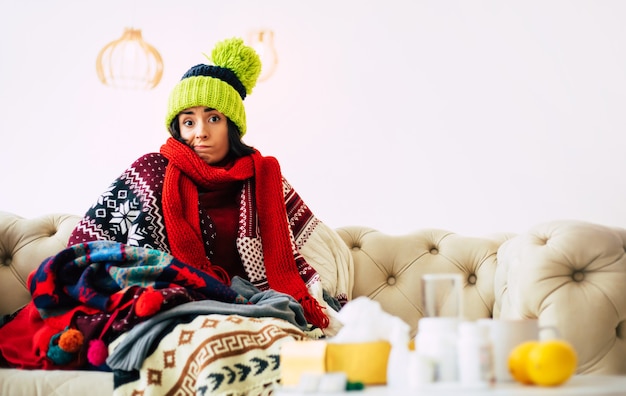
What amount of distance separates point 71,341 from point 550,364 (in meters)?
1.12

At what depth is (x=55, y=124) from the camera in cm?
Result: 323

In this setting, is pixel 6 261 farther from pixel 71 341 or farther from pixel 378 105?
pixel 378 105

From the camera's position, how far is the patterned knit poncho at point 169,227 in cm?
217

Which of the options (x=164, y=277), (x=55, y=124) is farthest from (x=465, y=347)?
(x=55, y=124)

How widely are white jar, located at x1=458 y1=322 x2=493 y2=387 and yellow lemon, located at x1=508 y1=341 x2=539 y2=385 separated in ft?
0.18

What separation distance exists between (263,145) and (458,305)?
204cm

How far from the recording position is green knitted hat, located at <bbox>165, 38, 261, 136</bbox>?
238 cm

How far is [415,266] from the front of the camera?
236cm

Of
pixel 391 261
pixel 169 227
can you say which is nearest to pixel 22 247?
pixel 169 227

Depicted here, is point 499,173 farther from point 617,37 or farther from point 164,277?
point 164,277

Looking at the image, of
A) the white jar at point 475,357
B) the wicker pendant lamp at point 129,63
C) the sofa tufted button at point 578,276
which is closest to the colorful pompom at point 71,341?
the white jar at point 475,357

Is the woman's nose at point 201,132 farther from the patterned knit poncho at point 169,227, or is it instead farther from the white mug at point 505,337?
the white mug at point 505,337

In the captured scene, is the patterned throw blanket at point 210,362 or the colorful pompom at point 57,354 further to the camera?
the colorful pompom at point 57,354

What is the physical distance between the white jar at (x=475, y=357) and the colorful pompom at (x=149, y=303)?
31.9 inches
